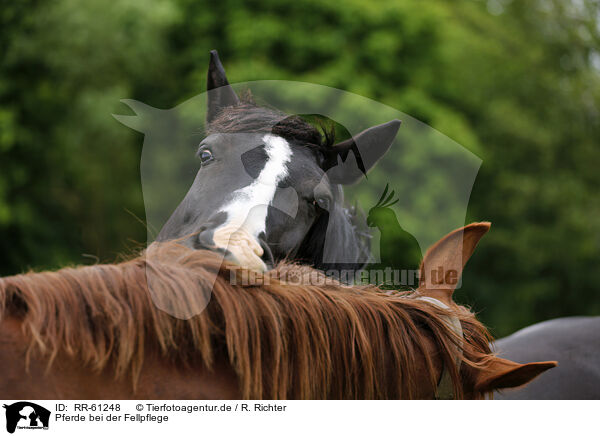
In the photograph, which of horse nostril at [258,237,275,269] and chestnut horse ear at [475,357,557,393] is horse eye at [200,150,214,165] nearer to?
horse nostril at [258,237,275,269]

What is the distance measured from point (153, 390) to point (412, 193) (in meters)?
8.64

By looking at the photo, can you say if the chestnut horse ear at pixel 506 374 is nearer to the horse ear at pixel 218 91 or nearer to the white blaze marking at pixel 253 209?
the white blaze marking at pixel 253 209

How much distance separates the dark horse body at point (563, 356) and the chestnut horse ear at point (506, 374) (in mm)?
1987

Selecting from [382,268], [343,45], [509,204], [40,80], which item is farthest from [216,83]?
[509,204]

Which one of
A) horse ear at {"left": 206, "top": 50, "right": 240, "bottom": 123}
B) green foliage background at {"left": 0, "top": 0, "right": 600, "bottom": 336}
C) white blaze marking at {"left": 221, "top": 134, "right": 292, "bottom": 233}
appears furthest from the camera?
green foliage background at {"left": 0, "top": 0, "right": 600, "bottom": 336}

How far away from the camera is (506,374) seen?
65.3 inches

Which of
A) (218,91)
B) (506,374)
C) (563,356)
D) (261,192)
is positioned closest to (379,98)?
(218,91)

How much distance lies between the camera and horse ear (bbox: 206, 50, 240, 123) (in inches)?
152

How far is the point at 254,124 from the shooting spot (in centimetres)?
344

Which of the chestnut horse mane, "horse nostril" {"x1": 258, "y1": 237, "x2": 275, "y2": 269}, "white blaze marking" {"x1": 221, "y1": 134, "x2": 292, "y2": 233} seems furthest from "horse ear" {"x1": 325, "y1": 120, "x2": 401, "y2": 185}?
the chestnut horse mane

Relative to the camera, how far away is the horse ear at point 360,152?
3.72 meters

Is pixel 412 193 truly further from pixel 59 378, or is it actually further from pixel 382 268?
pixel 59 378
